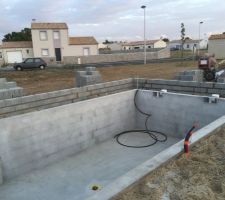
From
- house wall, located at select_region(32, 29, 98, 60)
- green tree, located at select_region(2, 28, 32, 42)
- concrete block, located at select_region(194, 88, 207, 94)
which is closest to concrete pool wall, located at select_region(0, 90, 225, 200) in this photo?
concrete block, located at select_region(194, 88, 207, 94)

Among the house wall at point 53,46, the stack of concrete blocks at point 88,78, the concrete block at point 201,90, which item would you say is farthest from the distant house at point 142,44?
the concrete block at point 201,90

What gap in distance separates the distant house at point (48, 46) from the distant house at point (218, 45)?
17.3 meters

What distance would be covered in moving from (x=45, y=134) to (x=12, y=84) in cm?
291

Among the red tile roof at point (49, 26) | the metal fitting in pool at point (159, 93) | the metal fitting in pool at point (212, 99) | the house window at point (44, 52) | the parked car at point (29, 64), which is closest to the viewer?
the metal fitting in pool at point (212, 99)

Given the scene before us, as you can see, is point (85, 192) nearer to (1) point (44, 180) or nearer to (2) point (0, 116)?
(1) point (44, 180)

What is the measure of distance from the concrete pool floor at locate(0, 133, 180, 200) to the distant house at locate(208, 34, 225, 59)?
25.6 meters

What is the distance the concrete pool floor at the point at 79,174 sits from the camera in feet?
20.5

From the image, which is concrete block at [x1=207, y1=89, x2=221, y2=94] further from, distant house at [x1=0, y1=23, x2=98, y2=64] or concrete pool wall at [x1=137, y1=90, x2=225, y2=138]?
distant house at [x1=0, y1=23, x2=98, y2=64]

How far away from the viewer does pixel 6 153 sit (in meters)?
6.65

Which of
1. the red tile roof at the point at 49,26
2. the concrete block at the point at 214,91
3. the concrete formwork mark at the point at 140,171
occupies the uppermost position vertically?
the red tile roof at the point at 49,26

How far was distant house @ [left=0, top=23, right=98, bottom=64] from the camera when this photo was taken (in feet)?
116

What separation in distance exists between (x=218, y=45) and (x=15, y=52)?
28.2 meters

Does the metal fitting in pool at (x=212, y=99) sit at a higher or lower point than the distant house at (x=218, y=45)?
lower

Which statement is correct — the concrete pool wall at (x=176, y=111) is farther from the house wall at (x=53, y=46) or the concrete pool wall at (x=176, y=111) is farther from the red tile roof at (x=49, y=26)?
the red tile roof at (x=49, y=26)
